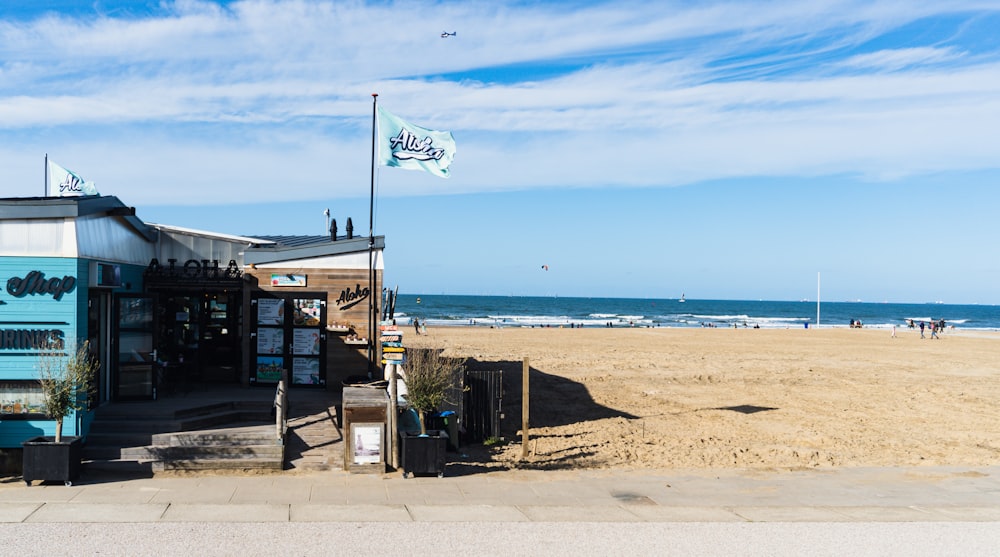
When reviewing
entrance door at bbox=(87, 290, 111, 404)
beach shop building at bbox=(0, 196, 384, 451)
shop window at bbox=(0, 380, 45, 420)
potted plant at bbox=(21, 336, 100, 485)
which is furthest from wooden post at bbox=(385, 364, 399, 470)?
shop window at bbox=(0, 380, 45, 420)

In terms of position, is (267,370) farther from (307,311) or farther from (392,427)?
(392,427)

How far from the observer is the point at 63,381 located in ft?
37.3

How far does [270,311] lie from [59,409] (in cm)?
578

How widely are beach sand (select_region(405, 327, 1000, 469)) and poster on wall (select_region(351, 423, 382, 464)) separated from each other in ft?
7.70

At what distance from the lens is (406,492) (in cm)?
1127

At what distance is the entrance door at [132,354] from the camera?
14.4 m

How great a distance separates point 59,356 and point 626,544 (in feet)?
28.9

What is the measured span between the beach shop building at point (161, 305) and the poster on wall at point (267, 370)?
2cm

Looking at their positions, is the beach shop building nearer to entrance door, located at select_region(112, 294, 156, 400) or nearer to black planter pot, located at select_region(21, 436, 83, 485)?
entrance door, located at select_region(112, 294, 156, 400)

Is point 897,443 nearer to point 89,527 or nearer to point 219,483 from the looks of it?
point 219,483

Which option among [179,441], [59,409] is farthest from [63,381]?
[179,441]

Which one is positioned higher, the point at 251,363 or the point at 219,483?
the point at 251,363

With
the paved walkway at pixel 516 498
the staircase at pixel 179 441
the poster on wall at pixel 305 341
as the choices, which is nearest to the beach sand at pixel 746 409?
the paved walkway at pixel 516 498

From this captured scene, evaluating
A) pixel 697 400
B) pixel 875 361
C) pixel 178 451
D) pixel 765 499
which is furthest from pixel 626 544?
pixel 875 361
